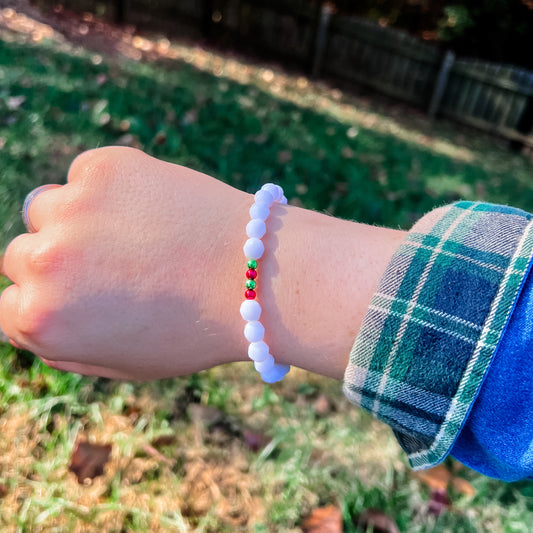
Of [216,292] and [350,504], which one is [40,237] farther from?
[350,504]

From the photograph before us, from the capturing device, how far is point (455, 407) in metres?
0.90

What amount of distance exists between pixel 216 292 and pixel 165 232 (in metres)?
0.17

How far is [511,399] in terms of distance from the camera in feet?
2.87

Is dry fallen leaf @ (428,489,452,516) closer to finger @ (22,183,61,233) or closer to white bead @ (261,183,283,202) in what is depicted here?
white bead @ (261,183,283,202)

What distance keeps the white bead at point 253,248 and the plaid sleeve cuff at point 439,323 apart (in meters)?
0.26

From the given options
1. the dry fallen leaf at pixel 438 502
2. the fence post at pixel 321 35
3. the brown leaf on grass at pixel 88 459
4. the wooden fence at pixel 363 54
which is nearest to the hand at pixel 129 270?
the brown leaf on grass at pixel 88 459

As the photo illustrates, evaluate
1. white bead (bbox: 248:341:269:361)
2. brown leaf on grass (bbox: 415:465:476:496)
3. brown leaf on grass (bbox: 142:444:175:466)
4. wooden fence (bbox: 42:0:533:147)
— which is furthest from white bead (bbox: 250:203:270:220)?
wooden fence (bbox: 42:0:533:147)

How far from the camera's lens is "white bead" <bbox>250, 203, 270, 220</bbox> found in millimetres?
1110

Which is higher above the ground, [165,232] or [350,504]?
[165,232]

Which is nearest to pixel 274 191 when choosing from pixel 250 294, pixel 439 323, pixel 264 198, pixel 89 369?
pixel 264 198

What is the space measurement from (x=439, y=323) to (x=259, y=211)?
1.44 ft

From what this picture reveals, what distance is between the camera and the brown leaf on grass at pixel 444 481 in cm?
178

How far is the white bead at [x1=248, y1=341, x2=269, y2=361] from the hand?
0.06 meters

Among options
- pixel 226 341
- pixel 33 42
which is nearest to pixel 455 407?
pixel 226 341
